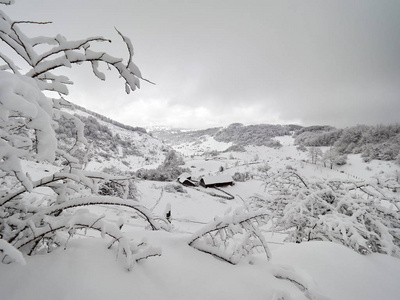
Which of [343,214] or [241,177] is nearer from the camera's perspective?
[343,214]

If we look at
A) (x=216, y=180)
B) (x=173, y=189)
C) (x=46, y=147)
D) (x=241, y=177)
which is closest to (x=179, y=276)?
(x=46, y=147)

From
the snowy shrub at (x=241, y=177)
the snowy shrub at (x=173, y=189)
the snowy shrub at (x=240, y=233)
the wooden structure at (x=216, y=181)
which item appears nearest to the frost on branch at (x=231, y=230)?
the snowy shrub at (x=240, y=233)

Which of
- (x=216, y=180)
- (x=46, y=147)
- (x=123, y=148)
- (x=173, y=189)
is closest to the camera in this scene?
(x=46, y=147)

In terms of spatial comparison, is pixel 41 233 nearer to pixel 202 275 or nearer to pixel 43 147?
pixel 43 147

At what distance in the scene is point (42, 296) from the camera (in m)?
0.87

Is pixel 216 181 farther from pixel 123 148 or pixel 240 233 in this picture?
pixel 123 148

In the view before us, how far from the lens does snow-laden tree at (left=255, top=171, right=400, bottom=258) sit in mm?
3488

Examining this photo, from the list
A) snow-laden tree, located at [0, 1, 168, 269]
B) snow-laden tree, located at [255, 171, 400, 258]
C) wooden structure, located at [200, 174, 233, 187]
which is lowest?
wooden structure, located at [200, 174, 233, 187]

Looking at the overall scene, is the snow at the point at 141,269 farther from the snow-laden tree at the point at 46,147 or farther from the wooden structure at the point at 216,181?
the wooden structure at the point at 216,181

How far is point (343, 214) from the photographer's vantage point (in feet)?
13.0

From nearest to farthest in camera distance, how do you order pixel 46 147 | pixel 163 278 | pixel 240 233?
1. pixel 46 147
2. pixel 163 278
3. pixel 240 233

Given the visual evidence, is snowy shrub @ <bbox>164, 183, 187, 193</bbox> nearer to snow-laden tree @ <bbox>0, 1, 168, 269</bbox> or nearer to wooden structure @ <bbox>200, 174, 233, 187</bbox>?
wooden structure @ <bbox>200, 174, 233, 187</bbox>

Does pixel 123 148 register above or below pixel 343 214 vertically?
above

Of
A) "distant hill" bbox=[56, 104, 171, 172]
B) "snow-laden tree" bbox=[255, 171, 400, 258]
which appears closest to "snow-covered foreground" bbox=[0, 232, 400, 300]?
"snow-laden tree" bbox=[255, 171, 400, 258]
